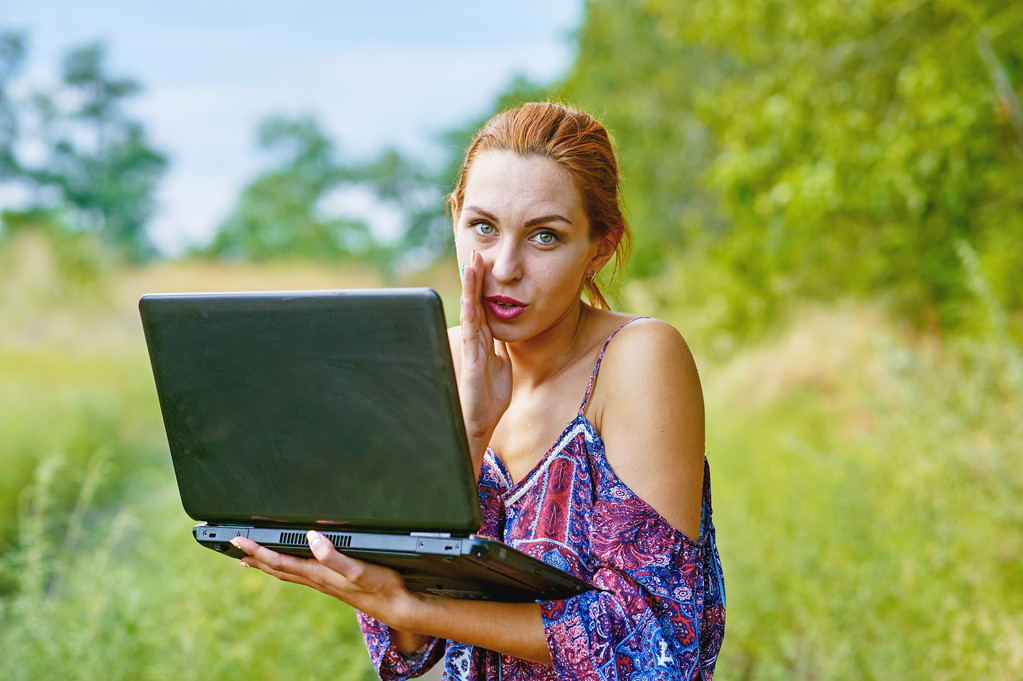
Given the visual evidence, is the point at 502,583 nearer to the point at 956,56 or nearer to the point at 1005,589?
the point at 1005,589

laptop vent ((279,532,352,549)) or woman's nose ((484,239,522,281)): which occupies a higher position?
woman's nose ((484,239,522,281))

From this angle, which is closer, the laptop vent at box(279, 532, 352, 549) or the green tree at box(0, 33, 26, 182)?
the laptop vent at box(279, 532, 352, 549)

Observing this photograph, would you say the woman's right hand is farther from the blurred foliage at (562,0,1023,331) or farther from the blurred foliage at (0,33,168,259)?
the blurred foliage at (0,33,168,259)

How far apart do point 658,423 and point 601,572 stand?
0.77 feet

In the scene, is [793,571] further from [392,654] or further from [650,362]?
[650,362]

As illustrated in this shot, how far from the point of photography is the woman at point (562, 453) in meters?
1.46

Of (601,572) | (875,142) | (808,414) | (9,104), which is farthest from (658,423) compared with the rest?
(9,104)

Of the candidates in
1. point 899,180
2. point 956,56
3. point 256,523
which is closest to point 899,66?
point 956,56

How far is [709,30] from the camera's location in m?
5.73

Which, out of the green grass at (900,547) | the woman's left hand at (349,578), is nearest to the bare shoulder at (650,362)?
the woman's left hand at (349,578)

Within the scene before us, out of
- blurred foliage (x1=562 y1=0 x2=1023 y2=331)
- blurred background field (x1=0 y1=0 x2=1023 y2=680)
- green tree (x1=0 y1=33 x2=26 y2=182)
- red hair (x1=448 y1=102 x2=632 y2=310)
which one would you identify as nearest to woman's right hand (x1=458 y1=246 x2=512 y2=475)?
red hair (x1=448 y1=102 x2=632 y2=310)

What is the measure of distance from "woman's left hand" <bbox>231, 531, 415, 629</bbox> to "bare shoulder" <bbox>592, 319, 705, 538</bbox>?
38 cm

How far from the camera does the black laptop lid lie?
1256 millimetres

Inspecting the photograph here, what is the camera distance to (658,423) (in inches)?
59.9
